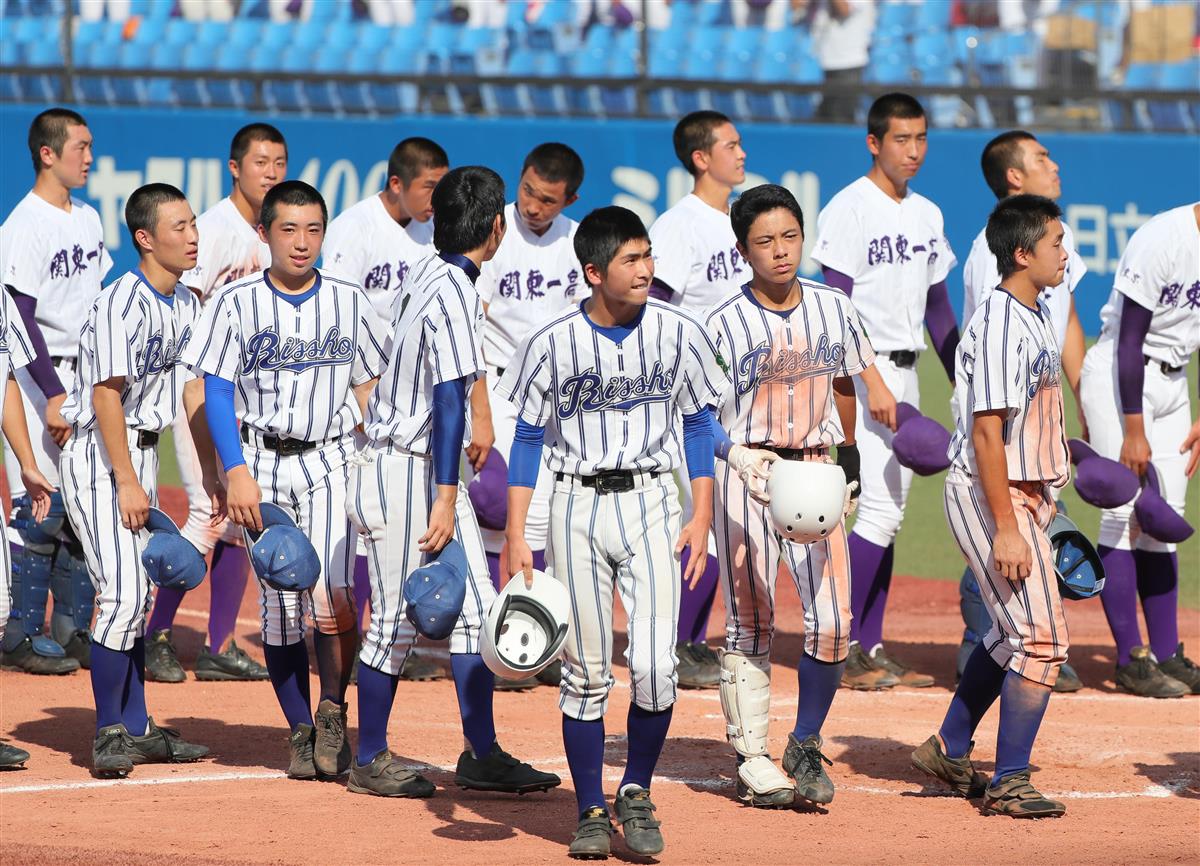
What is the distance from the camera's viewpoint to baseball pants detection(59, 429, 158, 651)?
576 centimetres

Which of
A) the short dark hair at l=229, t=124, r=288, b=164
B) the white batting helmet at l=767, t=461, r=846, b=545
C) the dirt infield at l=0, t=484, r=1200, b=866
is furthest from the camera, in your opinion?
the short dark hair at l=229, t=124, r=288, b=164

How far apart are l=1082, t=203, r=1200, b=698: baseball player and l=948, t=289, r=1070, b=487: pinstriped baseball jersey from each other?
1.58m

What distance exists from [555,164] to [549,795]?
9.33 ft

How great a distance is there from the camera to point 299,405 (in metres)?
5.61

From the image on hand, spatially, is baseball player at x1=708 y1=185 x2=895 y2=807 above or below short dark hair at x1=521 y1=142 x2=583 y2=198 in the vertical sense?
below

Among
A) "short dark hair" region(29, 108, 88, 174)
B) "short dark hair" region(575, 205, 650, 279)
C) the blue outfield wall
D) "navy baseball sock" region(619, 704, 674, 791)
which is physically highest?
the blue outfield wall

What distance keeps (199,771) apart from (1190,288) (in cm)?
421

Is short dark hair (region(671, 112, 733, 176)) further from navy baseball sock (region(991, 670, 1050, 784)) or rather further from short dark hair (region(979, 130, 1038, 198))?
navy baseball sock (region(991, 670, 1050, 784))

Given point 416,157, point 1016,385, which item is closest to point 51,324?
point 416,157

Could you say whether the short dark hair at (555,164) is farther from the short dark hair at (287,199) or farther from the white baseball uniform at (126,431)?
the white baseball uniform at (126,431)

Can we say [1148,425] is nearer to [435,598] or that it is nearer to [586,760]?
[586,760]

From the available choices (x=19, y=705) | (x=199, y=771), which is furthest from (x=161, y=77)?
(x=199, y=771)

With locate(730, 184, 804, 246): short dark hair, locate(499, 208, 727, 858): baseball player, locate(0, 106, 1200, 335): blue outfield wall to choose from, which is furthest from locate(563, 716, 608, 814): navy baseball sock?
locate(0, 106, 1200, 335): blue outfield wall

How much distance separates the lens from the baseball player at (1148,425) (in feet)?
23.0
